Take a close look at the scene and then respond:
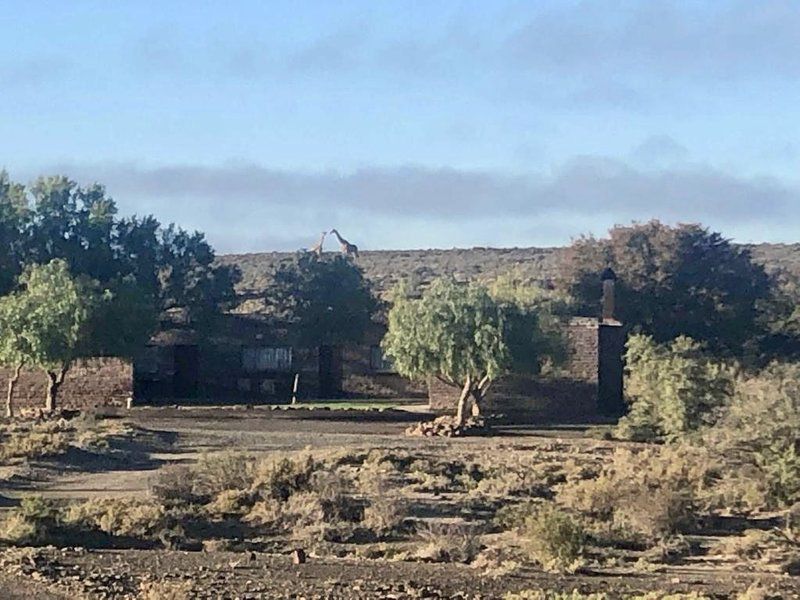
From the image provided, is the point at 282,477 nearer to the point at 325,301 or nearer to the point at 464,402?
the point at 464,402

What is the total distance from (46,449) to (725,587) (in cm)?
1990

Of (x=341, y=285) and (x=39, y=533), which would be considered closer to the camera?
(x=39, y=533)

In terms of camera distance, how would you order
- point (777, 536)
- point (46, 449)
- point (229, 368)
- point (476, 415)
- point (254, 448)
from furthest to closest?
point (229, 368), point (476, 415), point (254, 448), point (46, 449), point (777, 536)

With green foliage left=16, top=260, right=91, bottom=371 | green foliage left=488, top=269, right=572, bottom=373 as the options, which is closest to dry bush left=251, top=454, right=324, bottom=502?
green foliage left=488, top=269, right=572, bottom=373

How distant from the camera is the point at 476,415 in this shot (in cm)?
4969

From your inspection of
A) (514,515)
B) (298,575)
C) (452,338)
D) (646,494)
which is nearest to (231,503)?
(514,515)

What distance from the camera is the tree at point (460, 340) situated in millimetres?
46469

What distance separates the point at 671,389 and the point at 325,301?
2451 centimetres

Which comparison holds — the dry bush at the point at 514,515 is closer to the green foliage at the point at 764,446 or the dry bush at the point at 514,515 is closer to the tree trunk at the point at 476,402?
the green foliage at the point at 764,446

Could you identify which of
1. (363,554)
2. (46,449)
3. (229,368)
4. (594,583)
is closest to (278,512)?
(363,554)

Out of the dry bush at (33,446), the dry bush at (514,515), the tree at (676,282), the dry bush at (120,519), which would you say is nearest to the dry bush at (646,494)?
the dry bush at (514,515)

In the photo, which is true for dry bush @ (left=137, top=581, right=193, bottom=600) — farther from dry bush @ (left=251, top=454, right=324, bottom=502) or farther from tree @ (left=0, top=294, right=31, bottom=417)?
tree @ (left=0, top=294, right=31, bottom=417)

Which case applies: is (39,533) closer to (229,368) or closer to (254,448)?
(254,448)

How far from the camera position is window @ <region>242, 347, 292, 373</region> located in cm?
6250
